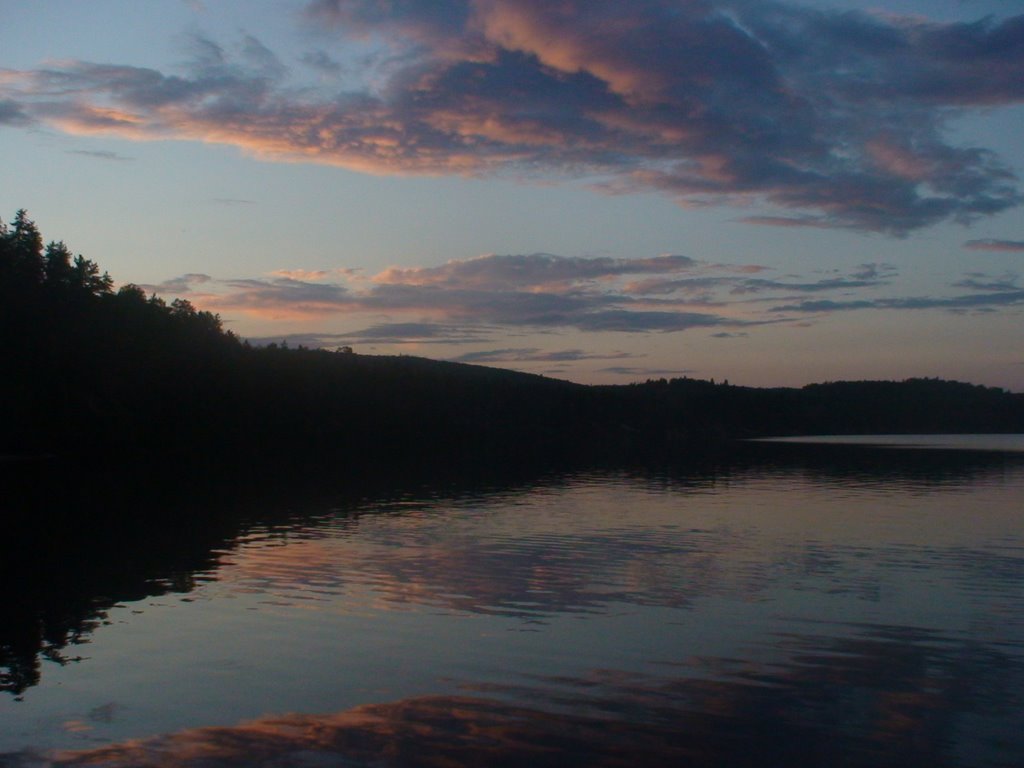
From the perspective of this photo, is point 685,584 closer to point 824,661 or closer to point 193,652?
point 824,661

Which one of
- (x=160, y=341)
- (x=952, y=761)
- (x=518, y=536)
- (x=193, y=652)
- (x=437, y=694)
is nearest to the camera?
(x=952, y=761)

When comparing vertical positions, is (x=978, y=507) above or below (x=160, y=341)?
below

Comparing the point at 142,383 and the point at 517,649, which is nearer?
the point at 517,649

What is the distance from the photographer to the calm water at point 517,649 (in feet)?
43.9

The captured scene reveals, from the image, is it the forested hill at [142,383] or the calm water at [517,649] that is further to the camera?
the forested hill at [142,383]

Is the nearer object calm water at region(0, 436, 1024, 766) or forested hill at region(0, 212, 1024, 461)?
calm water at region(0, 436, 1024, 766)

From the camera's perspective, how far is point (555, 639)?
19.5 m

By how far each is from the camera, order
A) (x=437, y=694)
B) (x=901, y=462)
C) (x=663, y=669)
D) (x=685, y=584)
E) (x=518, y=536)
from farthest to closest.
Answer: (x=901, y=462)
(x=518, y=536)
(x=685, y=584)
(x=663, y=669)
(x=437, y=694)

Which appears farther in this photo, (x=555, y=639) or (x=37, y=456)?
(x=37, y=456)

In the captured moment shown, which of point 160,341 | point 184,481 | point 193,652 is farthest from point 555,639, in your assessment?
point 160,341

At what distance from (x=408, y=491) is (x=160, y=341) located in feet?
216

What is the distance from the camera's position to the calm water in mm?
13367

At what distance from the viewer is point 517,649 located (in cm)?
1866

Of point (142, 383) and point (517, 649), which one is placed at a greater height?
point (142, 383)
